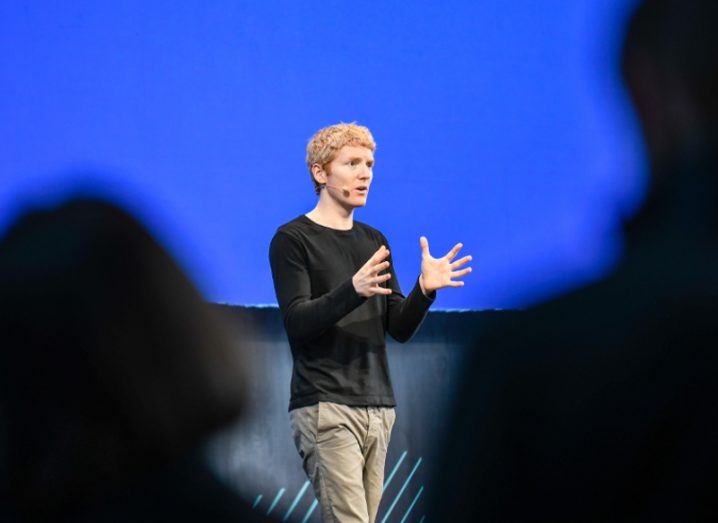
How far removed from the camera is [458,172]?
3.35 meters

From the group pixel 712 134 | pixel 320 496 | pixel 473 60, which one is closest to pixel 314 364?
pixel 320 496

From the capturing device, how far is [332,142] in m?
2.26

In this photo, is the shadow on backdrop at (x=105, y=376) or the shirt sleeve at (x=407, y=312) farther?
the shadow on backdrop at (x=105, y=376)

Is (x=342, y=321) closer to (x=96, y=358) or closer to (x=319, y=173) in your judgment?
(x=319, y=173)

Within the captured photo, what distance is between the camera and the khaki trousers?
200 cm

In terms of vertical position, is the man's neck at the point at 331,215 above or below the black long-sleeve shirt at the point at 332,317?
above

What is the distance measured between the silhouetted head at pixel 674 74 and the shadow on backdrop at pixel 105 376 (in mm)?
1751

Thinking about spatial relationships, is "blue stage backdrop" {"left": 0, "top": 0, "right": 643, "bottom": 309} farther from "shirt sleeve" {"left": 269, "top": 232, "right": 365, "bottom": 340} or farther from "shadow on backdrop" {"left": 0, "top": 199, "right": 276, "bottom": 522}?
"shirt sleeve" {"left": 269, "top": 232, "right": 365, "bottom": 340}

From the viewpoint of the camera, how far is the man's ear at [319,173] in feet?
7.42

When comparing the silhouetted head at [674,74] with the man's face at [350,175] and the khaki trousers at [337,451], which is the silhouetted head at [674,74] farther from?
the khaki trousers at [337,451]

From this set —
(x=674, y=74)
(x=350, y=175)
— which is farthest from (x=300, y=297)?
(x=674, y=74)

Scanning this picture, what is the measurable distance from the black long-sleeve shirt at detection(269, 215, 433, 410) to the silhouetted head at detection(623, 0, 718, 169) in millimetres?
1668

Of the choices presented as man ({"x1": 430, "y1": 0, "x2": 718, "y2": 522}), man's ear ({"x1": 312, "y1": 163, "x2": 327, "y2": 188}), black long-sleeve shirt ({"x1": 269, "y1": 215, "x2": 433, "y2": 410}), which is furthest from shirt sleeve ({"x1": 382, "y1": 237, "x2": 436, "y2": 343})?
man ({"x1": 430, "y1": 0, "x2": 718, "y2": 522})

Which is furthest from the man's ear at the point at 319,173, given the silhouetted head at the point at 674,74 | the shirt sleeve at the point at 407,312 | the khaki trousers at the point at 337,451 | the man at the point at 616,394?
the silhouetted head at the point at 674,74
